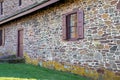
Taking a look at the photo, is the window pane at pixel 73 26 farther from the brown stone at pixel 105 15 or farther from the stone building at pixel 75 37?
the brown stone at pixel 105 15

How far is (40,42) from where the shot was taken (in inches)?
554

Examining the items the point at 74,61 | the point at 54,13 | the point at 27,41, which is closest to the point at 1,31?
the point at 27,41

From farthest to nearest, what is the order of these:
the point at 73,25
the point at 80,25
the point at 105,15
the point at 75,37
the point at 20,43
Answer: the point at 20,43
the point at 73,25
the point at 75,37
the point at 80,25
the point at 105,15

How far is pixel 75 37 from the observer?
1126 cm

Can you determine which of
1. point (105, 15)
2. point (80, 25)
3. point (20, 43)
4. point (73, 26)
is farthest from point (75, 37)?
point (20, 43)

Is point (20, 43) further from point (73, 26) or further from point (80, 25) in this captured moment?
point (80, 25)

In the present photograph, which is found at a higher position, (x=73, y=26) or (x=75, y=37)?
(x=73, y=26)

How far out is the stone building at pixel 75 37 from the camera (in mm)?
9266

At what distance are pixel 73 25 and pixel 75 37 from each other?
59 centimetres

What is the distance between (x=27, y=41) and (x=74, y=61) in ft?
18.1

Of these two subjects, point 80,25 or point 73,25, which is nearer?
point 80,25

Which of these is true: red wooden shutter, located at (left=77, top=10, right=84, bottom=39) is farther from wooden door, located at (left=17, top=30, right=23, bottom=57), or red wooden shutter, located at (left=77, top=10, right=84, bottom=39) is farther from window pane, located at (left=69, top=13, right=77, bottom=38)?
wooden door, located at (left=17, top=30, right=23, bottom=57)

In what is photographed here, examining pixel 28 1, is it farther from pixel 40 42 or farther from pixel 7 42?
pixel 40 42

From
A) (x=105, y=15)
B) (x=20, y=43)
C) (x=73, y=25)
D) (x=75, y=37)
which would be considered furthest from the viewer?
(x=20, y=43)
